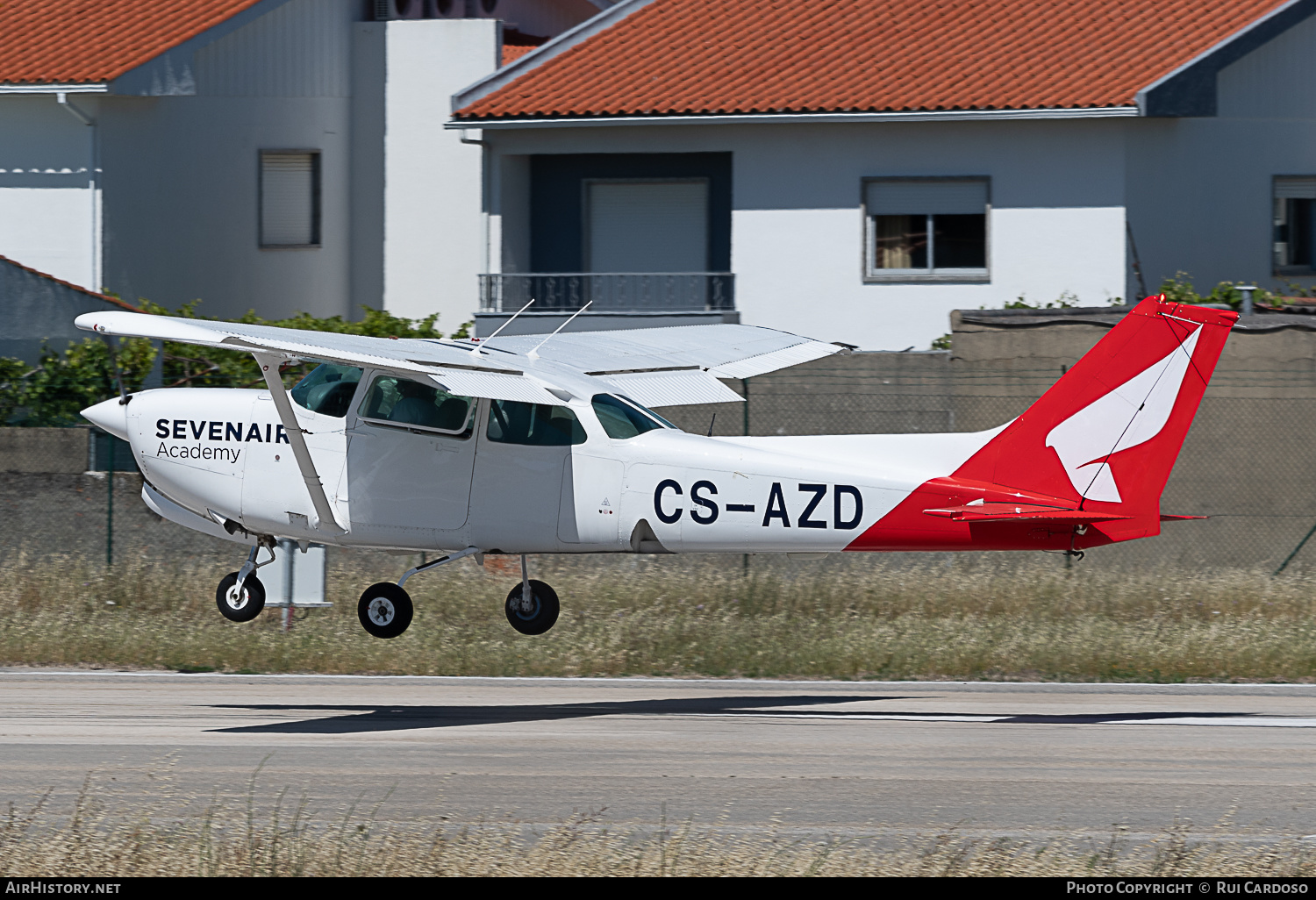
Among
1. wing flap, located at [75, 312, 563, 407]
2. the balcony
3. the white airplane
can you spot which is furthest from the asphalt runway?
the balcony

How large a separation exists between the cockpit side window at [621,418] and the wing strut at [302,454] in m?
2.21

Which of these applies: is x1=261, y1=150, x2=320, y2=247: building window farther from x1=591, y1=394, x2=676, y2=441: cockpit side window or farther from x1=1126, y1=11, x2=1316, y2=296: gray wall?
x1=591, y1=394, x2=676, y2=441: cockpit side window

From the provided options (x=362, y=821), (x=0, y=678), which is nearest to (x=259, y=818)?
(x=362, y=821)

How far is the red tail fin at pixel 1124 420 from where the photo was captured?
41.2 ft

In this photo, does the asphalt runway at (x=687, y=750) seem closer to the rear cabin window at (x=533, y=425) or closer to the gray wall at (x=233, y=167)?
the rear cabin window at (x=533, y=425)

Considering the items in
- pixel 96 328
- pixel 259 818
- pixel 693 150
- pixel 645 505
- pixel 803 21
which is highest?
pixel 803 21

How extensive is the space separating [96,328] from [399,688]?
14.8 ft

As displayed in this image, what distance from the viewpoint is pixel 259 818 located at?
10297 millimetres

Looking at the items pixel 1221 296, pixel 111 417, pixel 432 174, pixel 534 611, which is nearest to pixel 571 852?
pixel 534 611

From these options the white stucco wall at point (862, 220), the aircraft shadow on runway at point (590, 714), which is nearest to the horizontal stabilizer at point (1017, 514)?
the aircraft shadow on runway at point (590, 714)

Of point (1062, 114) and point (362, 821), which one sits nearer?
point (362, 821)

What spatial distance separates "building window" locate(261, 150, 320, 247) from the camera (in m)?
29.7
